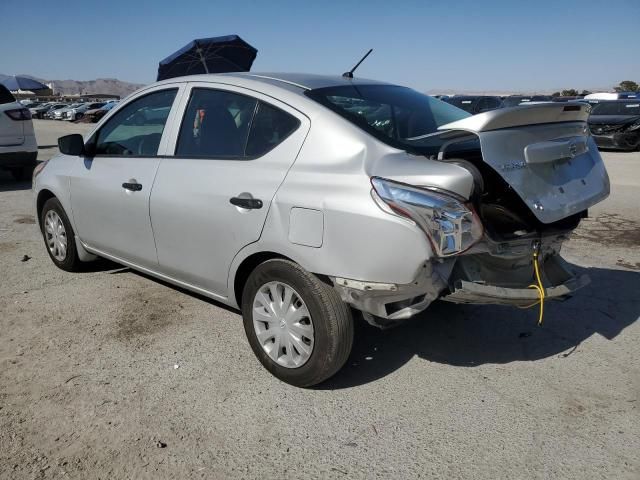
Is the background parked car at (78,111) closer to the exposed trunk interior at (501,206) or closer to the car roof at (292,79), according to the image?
the car roof at (292,79)

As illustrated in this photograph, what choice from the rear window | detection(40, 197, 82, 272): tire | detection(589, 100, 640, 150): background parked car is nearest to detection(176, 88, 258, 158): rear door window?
detection(40, 197, 82, 272): tire

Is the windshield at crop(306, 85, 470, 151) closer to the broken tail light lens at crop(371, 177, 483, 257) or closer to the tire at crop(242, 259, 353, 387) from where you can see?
the broken tail light lens at crop(371, 177, 483, 257)

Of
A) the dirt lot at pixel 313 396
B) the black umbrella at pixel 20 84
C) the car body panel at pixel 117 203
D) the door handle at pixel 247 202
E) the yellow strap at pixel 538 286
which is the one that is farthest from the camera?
the black umbrella at pixel 20 84

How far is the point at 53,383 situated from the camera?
3.12 meters

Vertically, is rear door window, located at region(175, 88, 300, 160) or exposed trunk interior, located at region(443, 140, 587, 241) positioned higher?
rear door window, located at region(175, 88, 300, 160)

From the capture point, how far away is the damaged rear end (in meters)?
2.56

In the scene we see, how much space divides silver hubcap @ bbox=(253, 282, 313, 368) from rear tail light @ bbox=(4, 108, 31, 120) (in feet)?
26.4

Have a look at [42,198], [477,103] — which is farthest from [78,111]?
[42,198]

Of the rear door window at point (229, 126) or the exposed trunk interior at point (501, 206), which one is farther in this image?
the rear door window at point (229, 126)

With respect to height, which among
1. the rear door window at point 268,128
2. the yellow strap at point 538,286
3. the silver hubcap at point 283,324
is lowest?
the silver hubcap at point 283,324

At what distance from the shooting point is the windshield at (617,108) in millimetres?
16188

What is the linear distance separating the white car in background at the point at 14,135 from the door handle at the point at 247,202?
7.78 m

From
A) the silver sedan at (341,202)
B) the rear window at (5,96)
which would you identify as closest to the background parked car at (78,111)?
the rear window at (5,96)

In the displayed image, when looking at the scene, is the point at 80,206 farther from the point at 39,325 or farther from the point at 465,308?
the point at 465,308
